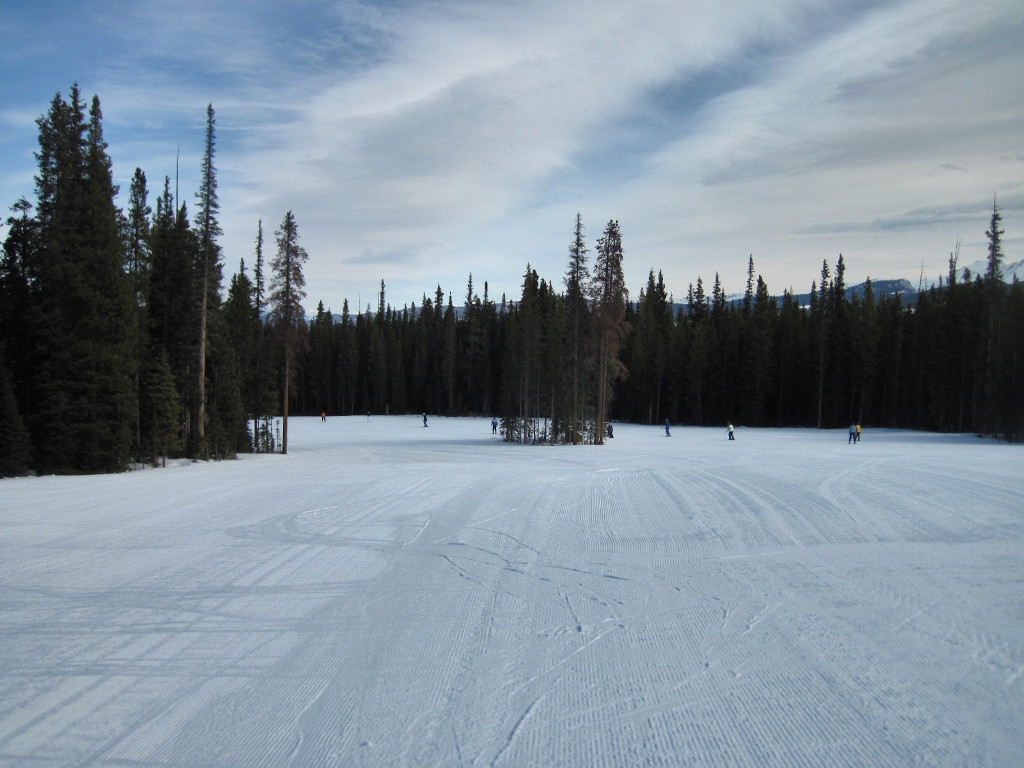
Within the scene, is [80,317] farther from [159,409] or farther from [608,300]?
[608,300]

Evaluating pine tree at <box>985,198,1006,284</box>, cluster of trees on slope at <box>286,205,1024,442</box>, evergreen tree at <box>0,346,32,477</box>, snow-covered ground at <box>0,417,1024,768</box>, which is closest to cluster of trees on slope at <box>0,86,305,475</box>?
evergreen tree at <box>0,346,32,477</box>

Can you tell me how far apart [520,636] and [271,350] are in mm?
35288

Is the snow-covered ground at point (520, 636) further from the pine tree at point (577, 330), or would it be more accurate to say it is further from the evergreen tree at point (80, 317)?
the pine tree at point (577, 330)

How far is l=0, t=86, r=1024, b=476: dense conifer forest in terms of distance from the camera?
22.7 m

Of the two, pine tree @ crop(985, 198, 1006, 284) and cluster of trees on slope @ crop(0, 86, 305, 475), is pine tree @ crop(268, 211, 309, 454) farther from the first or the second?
pine tree @ crop(985, 198, 1006, 284)

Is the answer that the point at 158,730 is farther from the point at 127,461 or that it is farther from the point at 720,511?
the point at 127,461

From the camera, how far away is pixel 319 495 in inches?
576

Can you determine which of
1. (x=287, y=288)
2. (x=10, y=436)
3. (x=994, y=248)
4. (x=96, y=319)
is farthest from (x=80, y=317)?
(x=994, y=248)

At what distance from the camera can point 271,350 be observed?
1481 inches

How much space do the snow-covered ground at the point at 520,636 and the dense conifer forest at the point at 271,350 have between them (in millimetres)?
13487

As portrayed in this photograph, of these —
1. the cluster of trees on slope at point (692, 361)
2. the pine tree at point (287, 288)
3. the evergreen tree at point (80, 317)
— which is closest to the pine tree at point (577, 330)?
the cluster of trees on slope at point (692, 361)

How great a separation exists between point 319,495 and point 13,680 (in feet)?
32.8

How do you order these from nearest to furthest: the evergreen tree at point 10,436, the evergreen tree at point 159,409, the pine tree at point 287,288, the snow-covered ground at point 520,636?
1. the snow-covered ground at point 520,636
2. the evergreen tree at point 10,436
3. the evergreen tree at point 159,409
4. the pine tree at point 287,288

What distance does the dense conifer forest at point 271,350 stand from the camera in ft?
74.4
